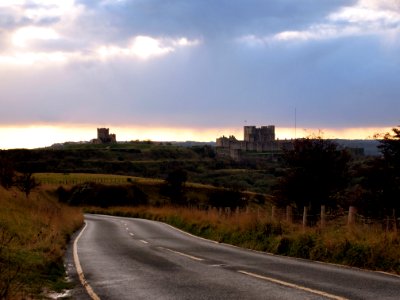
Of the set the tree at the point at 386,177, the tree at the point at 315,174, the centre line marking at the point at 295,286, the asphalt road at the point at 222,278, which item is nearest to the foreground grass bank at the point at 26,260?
the asphalt road at the point at 222,278

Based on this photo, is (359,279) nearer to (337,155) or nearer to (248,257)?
(248,257)

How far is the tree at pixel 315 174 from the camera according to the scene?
29.9 meters

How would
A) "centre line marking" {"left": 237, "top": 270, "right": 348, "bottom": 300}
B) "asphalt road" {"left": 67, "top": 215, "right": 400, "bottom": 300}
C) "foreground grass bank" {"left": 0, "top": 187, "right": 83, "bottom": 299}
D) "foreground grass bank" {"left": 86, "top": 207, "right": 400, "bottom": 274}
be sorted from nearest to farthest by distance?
"centre line marking" {"left": 237, "top": 270, "right": 348, "bottom": 300} < "foreground grass bank" {"left": 0, "top": 187, "right": 83, "bottom": 299} < "asphalt road" {"left": 67, "top": 215, "right": 400, "bottom": 300} < "foreground grass bank" {"left": 86, "top": 207, "right": 400, "bottom": 274}

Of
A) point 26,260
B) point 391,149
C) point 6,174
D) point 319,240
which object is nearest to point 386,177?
point 391,149

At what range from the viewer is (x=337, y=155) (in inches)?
1203

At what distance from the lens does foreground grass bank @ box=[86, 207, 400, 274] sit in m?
13.9

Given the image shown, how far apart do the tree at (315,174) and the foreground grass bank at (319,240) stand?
5.29m

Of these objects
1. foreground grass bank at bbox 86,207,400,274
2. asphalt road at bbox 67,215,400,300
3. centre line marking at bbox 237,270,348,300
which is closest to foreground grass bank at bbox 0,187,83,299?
asphalt road at bbox 67,215,400,300

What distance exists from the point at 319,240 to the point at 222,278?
5823mm

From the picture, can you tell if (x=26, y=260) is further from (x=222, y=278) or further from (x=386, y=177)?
(x=386, y=177)

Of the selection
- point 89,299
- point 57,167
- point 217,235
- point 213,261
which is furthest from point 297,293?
point 57,167

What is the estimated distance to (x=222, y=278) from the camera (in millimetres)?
11805

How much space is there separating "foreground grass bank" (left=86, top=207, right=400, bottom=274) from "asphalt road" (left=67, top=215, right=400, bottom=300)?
34.2 inches

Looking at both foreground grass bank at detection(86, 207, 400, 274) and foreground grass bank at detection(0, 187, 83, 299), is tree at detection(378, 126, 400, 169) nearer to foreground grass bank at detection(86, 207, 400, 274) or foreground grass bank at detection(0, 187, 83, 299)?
foreground grass bank at detection(86, 207, 400, 274)
